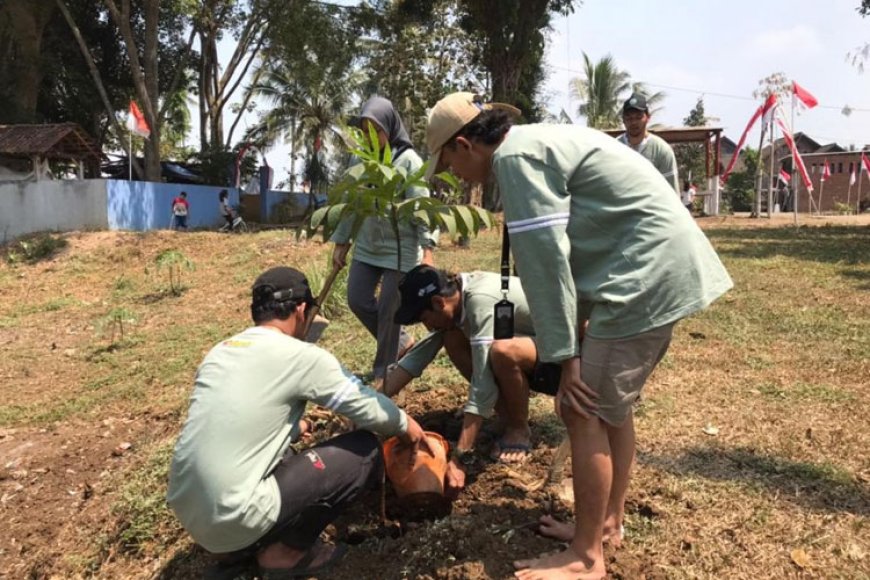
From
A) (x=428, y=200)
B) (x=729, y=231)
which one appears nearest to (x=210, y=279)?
(x=428, y=200)

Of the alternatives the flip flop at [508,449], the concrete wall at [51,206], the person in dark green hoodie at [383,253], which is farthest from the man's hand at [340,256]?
the concrete wall at [51,206]

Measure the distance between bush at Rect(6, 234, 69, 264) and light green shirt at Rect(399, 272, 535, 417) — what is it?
13.1 m

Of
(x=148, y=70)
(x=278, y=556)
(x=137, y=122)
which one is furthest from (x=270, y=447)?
(x=148, y=70)

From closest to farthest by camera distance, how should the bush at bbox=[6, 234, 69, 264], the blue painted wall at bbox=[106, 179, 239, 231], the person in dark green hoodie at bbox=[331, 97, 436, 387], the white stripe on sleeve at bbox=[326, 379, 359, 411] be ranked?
the white stripe on sleeve at bbox=[326, 379, 359, 411]
the person in dark green hoodie at bbox=[331, 97, 436, 387]
the bush at bbox=[6, 234, 69, 264]
the blue painted wall at bbox=[106, 179, 239, 231]

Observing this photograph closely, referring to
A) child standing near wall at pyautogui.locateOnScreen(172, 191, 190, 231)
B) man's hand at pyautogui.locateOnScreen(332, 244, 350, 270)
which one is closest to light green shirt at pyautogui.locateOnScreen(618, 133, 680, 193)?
man's hand at pyautogui.locateOnScreen(332, 244, 350, 270)

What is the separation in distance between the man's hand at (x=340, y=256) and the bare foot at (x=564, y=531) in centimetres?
141

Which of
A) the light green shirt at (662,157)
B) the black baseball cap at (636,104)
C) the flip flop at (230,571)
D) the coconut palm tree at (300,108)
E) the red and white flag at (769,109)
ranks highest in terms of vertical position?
the coconut palm tree at (300,108)

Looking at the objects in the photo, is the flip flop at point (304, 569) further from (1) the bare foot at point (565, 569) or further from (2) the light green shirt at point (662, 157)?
(2) the light green shirt at point (662, 157)

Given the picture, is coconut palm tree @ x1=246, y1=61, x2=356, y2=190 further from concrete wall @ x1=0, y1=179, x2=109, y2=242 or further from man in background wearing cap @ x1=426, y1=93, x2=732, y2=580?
man in background wearing cap @ x1=426, y1=93, x2=732, y2=580

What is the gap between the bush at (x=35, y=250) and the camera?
45.3ft

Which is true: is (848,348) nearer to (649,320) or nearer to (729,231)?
(649,320)

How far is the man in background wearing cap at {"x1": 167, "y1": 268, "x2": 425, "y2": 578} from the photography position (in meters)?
2.19

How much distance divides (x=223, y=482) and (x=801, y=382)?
3542mm

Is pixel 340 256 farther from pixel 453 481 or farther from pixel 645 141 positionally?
pixel 645 141
